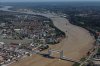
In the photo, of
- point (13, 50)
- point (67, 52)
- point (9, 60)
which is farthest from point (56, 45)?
point (9, 60)

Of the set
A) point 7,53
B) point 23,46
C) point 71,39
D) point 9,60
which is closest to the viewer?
point 9,60

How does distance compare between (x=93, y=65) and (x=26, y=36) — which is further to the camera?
(x=26, y=36)

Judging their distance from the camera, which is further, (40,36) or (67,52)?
(40,36)

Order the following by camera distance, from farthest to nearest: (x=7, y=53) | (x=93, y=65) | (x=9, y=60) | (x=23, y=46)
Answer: (x=23, y=46), (x=7, y=53), (x=9, y=60), (x=93, y=65)

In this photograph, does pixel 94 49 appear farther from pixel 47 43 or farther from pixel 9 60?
pixel 9 60

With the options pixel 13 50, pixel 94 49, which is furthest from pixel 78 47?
pixel 13 50

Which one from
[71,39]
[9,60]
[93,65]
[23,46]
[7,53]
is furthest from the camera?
[71,39]

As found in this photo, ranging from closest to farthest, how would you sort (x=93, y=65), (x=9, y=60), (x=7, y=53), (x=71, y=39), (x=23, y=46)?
(x=93, y=65) < (x=9, y=60) < (x=7, y=53) < (x=23, y=46) < (x=71, y=39)

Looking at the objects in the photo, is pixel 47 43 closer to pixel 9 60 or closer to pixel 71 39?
pixel 71 39
